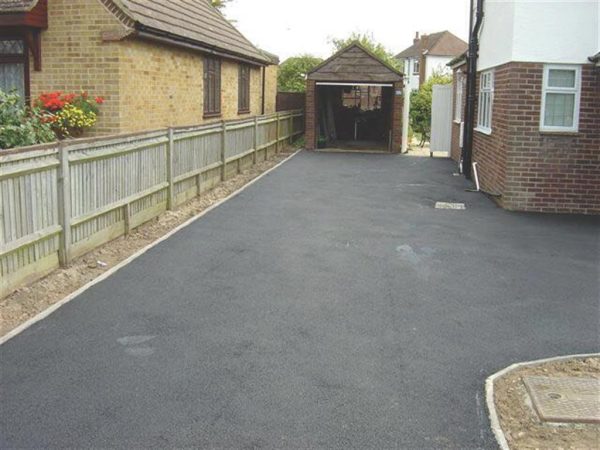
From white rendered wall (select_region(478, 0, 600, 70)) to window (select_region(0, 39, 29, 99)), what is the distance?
367 inches

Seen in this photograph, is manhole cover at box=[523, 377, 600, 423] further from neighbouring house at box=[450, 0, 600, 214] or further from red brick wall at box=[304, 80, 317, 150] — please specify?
red brick wall at box=[304, 80, 317, 150]

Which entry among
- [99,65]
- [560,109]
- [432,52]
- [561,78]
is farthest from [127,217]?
[432,52]

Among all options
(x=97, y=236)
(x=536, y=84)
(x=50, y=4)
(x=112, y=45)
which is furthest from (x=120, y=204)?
(x=536, y=84)

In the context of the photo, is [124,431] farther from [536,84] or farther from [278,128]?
[278,128]

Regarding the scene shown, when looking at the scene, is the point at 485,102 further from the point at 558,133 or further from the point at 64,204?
the point at 64,204

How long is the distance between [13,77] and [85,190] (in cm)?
652

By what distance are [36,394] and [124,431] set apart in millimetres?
898

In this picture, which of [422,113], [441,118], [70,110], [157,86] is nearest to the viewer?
[70,110]


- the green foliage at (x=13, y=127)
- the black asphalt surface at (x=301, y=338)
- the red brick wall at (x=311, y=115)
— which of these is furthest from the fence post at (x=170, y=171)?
the red brick wall at (x=311, y=115)

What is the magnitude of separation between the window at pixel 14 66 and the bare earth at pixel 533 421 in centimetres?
1159

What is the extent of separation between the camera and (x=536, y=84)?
12867 mm

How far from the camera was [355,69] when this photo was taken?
26.3 meters

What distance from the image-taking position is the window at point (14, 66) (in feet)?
44.8

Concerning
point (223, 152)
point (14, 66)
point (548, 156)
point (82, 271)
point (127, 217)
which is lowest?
point (82, 271)
